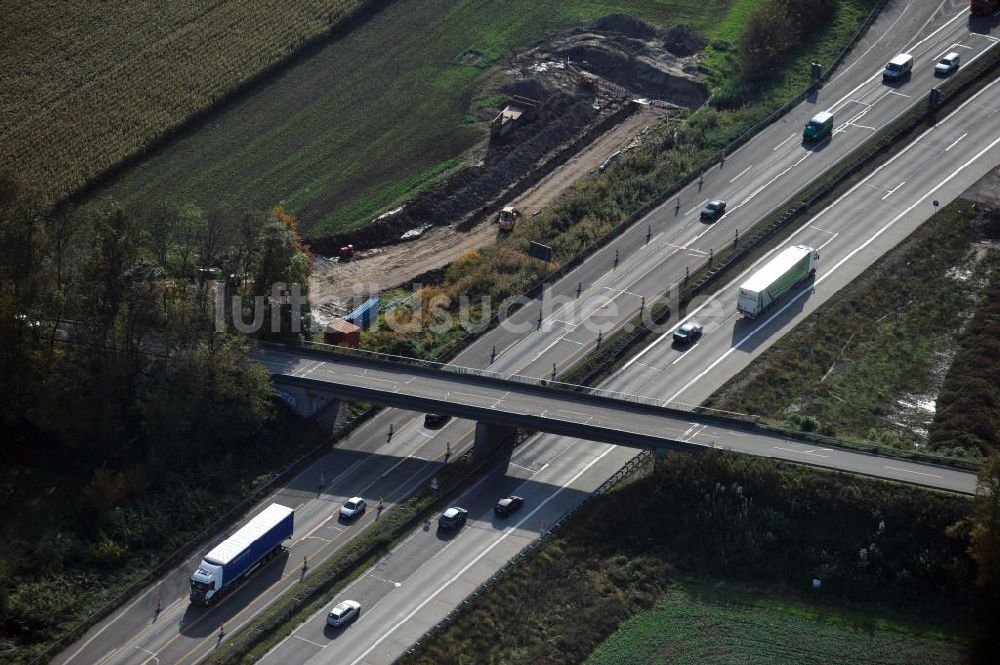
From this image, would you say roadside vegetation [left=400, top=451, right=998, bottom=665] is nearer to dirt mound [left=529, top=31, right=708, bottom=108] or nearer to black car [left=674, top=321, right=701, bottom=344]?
black car [left=674, top=321, right=701, bottom=344]

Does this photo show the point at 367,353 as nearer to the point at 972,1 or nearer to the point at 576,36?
the point at 576,36

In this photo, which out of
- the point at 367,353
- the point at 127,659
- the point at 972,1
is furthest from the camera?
the point at 972,1

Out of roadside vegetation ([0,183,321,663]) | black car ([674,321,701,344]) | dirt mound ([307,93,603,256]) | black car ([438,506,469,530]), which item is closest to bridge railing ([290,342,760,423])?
roadside vegetation ([0,183,321,663])

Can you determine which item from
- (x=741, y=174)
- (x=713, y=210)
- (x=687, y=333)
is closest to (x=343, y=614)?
(x=687, y=333)

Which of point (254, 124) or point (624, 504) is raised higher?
point (254, 124)

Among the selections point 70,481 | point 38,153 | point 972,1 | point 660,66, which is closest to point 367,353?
point 70,481

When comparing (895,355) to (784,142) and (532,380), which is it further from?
(784,142)
